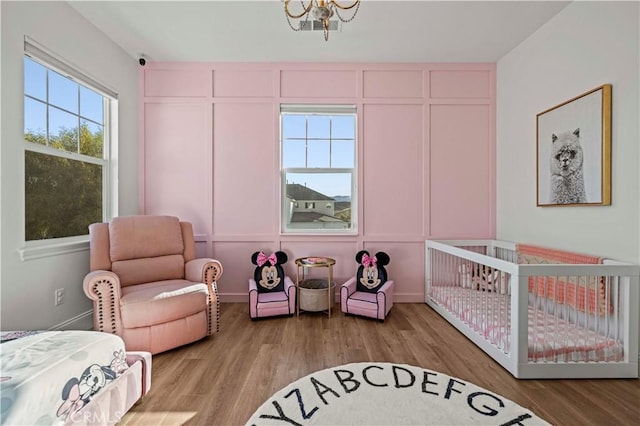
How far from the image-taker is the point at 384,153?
3.28m

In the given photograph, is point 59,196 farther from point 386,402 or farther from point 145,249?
point 386,402

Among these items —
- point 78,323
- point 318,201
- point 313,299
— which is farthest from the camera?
point 318,201

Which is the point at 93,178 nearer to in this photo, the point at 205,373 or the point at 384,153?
the point at 205,373

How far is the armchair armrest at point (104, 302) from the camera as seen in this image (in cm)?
203

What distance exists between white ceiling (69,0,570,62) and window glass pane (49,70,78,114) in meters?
0.59

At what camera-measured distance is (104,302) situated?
204 cm

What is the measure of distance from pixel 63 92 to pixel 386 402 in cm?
333

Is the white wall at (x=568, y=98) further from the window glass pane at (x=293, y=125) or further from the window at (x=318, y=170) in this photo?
the window glass pane at (x=293, y=125)

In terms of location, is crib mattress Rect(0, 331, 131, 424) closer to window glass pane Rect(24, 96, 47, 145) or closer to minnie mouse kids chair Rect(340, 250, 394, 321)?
window glass pane Rect(24, 96, 47, 145)

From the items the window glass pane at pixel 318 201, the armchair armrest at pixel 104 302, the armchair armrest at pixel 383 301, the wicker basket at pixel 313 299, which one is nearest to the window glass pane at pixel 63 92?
the armchair armrest at pixel 104 302

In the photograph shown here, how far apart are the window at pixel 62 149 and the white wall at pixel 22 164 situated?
4.9 inches

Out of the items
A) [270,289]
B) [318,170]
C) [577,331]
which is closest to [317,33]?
[318,170]

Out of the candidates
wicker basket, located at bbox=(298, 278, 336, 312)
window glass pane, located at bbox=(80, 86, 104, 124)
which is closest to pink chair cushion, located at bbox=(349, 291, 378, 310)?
wicker basket, located at bbox=(298, 278, 336, 312)

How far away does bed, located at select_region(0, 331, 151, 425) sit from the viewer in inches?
41.7
